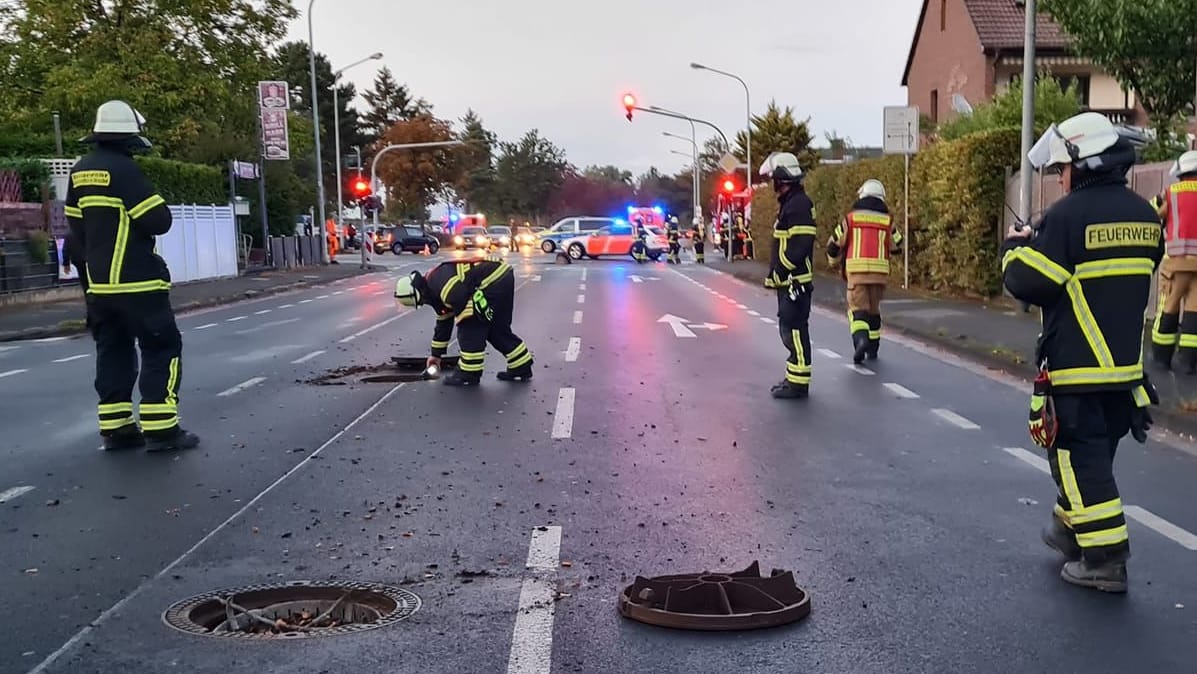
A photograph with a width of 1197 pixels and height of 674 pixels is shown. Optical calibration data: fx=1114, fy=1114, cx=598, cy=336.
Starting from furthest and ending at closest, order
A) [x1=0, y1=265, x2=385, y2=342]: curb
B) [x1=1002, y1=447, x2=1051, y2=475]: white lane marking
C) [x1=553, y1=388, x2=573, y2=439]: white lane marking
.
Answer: [x1=0, y1=265, x2=385, y2=342]: curb, [x1=553, y1=388, x2=573, y2=439]: white lane marking, [x1=1002, y1=447, x2=1051, y2=475]: white lane marking

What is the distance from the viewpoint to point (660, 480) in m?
6.87

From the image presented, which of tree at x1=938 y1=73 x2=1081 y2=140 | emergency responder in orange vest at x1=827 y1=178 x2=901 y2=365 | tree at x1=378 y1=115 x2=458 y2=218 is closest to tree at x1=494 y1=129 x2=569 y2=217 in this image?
tree at x1=378 y1=115 x2=458 y2=218

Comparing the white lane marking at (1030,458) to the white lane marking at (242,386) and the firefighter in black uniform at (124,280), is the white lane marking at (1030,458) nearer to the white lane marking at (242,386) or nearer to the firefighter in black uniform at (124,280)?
the firefighter in black uniform at (124,280)

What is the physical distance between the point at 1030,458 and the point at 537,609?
4.25m

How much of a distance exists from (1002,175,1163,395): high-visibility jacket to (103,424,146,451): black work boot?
19.9 ft

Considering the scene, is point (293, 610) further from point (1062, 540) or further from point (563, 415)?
point (563, 415)

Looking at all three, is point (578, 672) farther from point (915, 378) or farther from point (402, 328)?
point (402, 328)

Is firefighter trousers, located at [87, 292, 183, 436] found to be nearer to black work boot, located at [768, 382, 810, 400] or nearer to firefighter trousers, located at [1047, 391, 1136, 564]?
black work boot, located at [768, 382, 810, 400]

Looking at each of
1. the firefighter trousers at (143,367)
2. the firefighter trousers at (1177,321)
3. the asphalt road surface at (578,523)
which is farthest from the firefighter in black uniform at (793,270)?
the firefighter trousers at (143,367)

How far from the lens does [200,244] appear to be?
3161cm

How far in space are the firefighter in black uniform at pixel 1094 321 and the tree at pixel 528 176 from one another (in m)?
110

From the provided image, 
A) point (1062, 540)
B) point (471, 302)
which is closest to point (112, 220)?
point (471, 302)

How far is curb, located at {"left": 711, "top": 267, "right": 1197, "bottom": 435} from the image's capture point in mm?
8500

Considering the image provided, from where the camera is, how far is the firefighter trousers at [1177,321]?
10609 mm
